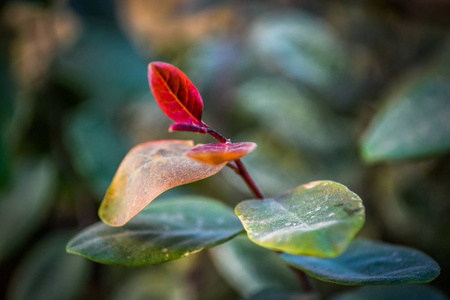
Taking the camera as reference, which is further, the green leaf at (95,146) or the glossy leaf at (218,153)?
the green leaf at (95,146)

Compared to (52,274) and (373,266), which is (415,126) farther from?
(52,274)

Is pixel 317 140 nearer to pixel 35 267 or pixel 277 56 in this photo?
pixel 277 56

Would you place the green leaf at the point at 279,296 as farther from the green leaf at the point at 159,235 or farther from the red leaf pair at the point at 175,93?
the red leaf pair at the point at 175,93

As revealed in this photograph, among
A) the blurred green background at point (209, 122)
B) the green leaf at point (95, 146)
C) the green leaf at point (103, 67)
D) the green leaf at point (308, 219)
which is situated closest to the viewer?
the green leaf at point (308, 219)

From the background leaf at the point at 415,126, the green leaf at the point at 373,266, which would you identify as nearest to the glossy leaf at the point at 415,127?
the background leaf at the point at 415,126

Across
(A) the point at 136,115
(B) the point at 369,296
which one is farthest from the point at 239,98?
(B) the point at 369,296

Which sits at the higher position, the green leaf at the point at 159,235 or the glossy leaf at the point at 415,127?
the glossy leaf at the point at 415,127

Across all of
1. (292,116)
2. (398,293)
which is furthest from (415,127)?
(292,116)
